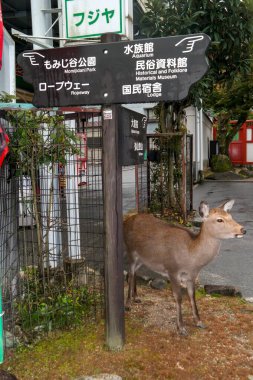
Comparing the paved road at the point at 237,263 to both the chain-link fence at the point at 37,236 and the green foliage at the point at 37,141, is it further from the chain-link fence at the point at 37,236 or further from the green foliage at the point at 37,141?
the green foliage at the point at 37,141

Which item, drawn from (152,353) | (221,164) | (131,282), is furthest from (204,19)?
(221,164)

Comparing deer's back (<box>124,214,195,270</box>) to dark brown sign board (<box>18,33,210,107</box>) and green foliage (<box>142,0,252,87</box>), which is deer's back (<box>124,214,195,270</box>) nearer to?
dark brown sign board (<box>18,33,210,107</box>)

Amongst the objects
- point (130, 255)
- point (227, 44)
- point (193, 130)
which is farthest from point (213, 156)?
point (130, 255)

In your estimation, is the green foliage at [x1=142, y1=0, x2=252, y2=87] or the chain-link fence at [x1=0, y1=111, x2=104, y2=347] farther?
the green foliage at [x1=142, y1=0, x2=252, y2=87]

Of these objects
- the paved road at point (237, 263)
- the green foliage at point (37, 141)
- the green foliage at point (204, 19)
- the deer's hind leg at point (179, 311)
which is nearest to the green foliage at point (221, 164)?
the paved road at point (237, 263)

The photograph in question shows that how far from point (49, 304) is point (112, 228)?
47.5 inches

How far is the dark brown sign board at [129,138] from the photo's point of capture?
371 centimetres

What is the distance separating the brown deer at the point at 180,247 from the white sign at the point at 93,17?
6.74 ft

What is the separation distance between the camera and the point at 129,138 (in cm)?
380

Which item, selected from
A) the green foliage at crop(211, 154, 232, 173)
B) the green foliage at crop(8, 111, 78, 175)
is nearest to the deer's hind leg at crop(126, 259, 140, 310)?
the green foliage at crop(8, 111, 78, 175)

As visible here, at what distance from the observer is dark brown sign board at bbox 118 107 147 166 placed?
3.71m

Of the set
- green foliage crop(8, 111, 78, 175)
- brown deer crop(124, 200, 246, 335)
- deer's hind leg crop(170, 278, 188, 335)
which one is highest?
green foliage crop(8, 111, 78, 175)

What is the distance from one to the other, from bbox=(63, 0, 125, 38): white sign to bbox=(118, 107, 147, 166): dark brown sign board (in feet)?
2.31

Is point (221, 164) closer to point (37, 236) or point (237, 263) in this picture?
point (237, 263)
